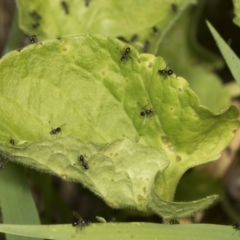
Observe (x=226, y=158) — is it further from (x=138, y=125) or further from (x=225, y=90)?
(x=138, y=125)

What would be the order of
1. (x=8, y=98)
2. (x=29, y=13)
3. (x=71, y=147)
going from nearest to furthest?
(x=71, y=147) → (x=8, y=98) → (x=29, y=13)

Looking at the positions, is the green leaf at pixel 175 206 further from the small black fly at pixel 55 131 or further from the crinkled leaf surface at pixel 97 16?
the crinkled leaf surface at pixel 97 16

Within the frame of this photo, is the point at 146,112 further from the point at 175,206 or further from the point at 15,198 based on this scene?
the point at 15,198

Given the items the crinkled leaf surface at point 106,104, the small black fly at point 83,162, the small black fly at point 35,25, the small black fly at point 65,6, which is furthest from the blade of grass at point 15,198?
the small black fly at point 65,6

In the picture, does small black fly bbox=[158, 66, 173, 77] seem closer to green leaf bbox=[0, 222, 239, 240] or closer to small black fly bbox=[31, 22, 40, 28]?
green leaf bbox=[0, 222, 239, 240]

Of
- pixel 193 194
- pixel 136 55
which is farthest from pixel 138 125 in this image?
pixel 193 194

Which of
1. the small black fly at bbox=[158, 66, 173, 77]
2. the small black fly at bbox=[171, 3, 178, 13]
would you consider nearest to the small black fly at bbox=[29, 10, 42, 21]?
the small black fly at bbox=[171, 3, 178, 13]

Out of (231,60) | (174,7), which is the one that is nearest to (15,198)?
(231,60)
